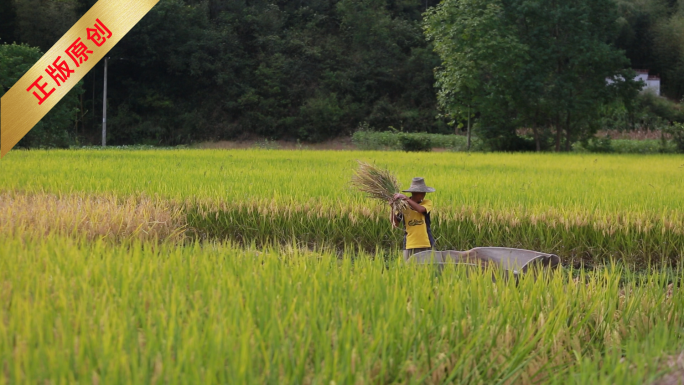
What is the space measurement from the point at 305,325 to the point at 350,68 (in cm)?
4193

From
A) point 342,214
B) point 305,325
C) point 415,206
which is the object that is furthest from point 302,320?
point 342,214

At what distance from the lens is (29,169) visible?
11.1 metres

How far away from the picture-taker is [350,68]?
43.5 m

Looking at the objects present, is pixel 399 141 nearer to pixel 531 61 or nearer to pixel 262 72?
pixel 531 61

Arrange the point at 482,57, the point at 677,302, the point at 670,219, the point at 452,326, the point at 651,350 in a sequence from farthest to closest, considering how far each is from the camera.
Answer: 1. the point at 482,57
2. the point at 670,219
3. the point at 677,302
4. the point at 452,326
5. the point at 651,350

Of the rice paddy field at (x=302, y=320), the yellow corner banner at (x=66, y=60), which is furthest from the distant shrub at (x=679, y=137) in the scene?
the rice paddy field at (x=302, y=320)

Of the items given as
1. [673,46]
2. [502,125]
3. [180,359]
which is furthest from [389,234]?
[673,46]

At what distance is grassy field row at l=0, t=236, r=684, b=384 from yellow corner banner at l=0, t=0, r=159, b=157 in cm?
328

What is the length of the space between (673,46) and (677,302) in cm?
5248

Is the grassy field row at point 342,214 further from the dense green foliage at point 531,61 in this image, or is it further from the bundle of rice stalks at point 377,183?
the dense green foliage at point 531,61

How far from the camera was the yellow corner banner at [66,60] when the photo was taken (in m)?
6.21

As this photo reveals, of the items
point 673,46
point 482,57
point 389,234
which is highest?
point 673,46

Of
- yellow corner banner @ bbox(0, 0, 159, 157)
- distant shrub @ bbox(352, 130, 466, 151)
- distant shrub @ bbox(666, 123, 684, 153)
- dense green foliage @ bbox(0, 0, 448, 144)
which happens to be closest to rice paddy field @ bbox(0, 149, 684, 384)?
yellow corner banner @ bbox(0, 0, 159, 157)

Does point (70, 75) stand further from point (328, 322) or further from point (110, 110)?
point (110, 110)
